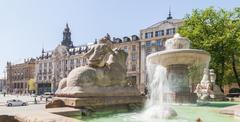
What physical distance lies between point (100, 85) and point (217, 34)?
1109 inches

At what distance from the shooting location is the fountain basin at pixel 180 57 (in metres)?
15.7

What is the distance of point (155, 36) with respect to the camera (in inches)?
2884

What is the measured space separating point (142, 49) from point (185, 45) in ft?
191

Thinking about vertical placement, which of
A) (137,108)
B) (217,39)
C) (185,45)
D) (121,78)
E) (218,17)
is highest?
(218,17)

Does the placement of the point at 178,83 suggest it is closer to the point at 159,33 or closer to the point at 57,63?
the point at 159,33

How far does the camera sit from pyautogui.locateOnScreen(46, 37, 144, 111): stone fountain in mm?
8281

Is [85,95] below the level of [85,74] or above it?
below

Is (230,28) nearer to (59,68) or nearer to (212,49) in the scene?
(212,49)

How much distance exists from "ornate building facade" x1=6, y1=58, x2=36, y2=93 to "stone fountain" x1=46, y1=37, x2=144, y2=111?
119 metres

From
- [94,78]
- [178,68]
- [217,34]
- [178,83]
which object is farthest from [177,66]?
[217,34]

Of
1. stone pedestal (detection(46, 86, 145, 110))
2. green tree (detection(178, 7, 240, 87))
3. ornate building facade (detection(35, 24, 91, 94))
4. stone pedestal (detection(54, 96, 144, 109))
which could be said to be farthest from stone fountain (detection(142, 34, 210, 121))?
ornate building facade (detection(35, 24, 91, 94))

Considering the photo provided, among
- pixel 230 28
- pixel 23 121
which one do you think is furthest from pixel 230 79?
pixel 23 121

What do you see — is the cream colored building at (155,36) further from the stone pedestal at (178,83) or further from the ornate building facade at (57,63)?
the stone pedestal at (178,83)

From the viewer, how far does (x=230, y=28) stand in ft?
117
